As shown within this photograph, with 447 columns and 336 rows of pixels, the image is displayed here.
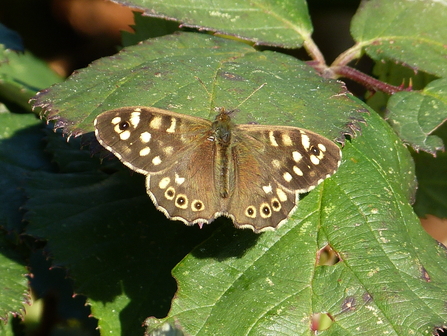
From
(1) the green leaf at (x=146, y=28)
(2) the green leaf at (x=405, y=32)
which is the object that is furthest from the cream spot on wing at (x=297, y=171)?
(1) the green leaf at (x=146, y=28)

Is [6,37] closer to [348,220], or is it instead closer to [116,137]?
[116,137]

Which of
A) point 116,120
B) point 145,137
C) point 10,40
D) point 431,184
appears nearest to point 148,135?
point 145,137

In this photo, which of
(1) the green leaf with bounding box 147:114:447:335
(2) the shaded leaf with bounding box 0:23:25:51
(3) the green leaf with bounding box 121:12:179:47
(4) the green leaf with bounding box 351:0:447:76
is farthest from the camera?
(3) the green leaf with bounding box 121:12:179:47

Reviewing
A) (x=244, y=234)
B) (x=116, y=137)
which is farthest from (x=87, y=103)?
(x=244, y=234)

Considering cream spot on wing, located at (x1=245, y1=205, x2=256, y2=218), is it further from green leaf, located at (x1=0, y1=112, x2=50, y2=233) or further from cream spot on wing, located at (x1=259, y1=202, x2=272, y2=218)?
green leaf, located at (x1=0, y1=112, x2=50, y2=233)

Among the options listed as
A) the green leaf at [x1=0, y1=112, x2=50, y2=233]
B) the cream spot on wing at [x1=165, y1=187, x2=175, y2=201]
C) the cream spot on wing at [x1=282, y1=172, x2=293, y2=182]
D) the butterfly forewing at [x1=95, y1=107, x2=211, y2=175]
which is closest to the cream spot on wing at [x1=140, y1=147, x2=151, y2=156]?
the butterfly forewing at [x1=95, y1=107, x2=211, y2=175]

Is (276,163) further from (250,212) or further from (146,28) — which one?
(146,28)

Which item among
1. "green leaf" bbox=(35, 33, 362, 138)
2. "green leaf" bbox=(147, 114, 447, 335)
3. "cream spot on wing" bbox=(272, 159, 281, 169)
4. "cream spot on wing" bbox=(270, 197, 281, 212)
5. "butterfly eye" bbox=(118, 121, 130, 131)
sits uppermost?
"green leaf" bbox=(35, 33, 362, 138)
